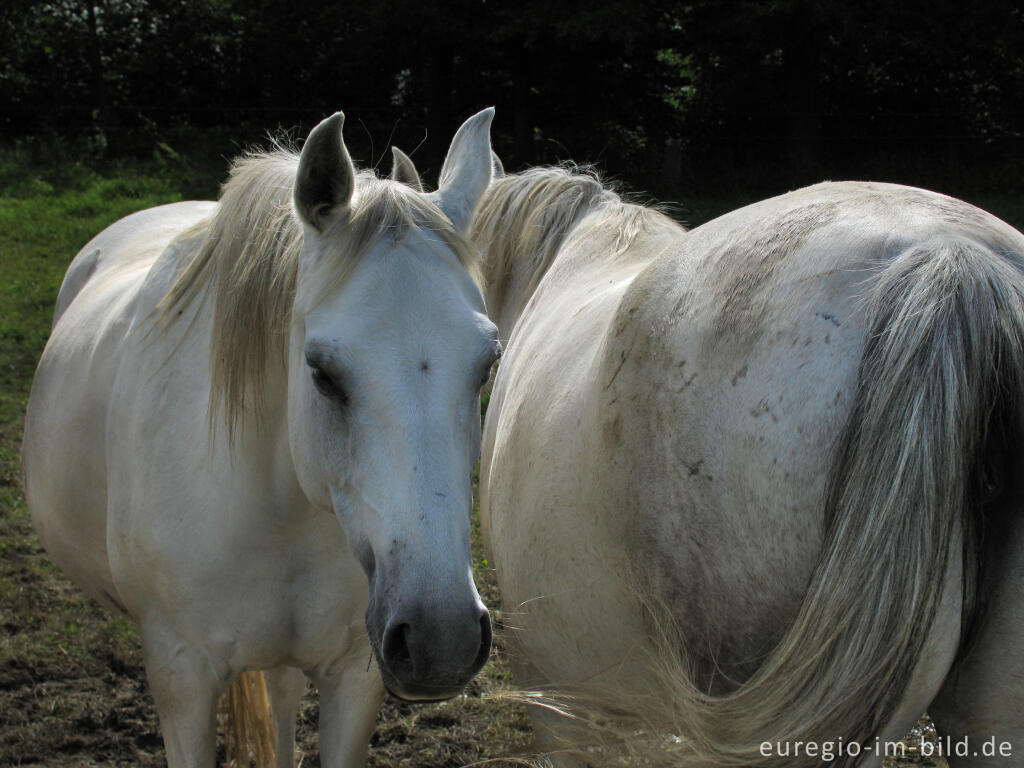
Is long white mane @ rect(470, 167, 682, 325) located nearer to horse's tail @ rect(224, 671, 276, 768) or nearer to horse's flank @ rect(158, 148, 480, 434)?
horse's flank @ rect(158, 148, 480, 434)

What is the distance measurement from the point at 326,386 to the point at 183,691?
38.0 inches

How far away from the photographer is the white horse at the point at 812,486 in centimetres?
129

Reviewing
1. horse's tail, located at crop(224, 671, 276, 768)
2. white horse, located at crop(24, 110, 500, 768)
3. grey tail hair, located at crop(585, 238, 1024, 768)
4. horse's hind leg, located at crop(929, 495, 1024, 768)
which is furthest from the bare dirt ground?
grey tail hair, located at crop(585, 238, 1024, 768)

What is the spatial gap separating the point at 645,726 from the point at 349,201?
45.3 inches

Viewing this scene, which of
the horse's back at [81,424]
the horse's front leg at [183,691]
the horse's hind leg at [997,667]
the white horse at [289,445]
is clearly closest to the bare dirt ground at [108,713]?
the white horse at [289,445]

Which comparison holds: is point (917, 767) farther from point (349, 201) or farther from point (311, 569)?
point (349, 201)

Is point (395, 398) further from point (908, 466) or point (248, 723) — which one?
point (248, 723)

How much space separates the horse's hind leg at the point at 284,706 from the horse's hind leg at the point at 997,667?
1.91 meters

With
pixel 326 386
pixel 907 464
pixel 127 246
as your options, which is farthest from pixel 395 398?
pixel 127 246

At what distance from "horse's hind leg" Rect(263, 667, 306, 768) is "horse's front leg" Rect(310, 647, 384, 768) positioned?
432 millimetres

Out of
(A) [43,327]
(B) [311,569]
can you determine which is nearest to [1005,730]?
(B) [311,569]

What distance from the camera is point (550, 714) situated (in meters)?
2.16

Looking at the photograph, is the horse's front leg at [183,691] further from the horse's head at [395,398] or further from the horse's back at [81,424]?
the horse's head at [395,398]

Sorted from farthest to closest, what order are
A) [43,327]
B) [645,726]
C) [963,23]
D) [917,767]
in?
[963,23] < [43,327] < [917,767] < [645,726]
